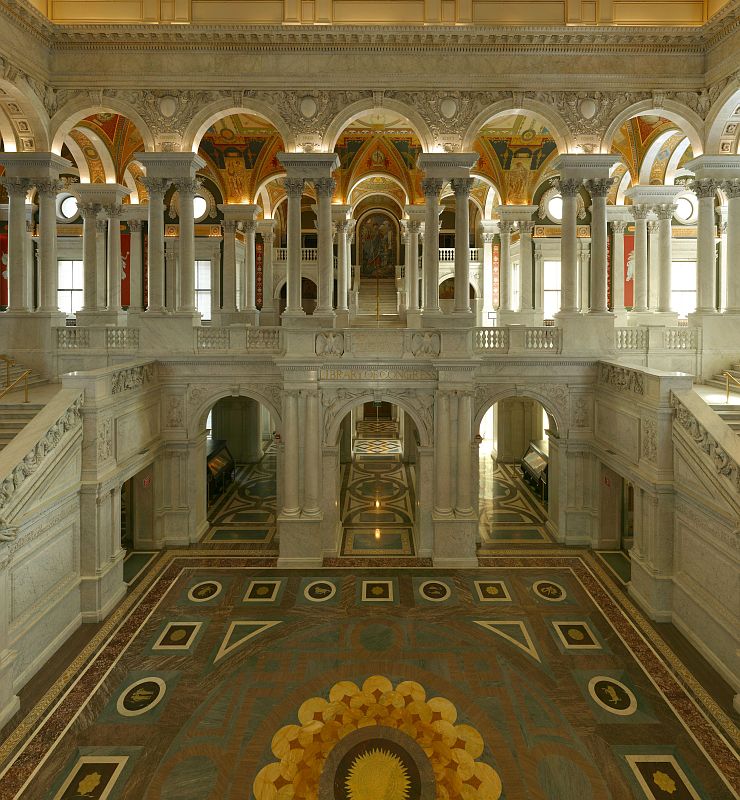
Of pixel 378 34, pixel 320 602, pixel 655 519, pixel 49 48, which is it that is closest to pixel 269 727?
pixel 320 602

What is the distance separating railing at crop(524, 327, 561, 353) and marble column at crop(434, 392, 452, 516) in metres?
2.58

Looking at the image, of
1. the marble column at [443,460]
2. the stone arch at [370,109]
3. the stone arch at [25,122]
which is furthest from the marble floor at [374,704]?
the stone arch at [25,122]

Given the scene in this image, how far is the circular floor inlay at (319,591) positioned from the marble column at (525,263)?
1210cm

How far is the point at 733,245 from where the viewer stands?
45.2 ft

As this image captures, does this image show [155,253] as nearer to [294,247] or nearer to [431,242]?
[294,247]

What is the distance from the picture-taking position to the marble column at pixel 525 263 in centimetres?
1884

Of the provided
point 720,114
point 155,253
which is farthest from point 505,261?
point 155,253

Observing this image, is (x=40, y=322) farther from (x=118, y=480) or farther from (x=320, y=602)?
(x=320, y=602)

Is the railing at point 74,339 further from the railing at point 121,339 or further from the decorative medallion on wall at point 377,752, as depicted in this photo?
the decorative medallion on wall at point 377,752

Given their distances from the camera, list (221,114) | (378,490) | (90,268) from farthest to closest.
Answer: (378,490)
(90,268)
(221,114)

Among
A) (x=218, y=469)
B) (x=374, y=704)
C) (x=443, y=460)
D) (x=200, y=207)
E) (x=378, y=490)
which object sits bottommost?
(x=374, y=704)

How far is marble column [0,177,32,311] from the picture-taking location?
13477mm

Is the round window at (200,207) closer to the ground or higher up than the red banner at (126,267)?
higher up

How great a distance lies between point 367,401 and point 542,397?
407cm
